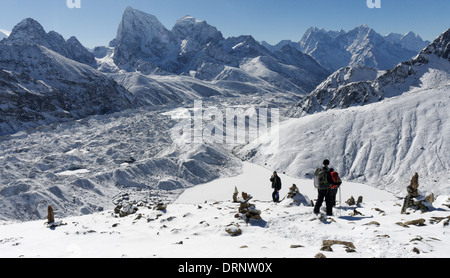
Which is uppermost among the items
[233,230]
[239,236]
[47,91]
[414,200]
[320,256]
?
[47,91]

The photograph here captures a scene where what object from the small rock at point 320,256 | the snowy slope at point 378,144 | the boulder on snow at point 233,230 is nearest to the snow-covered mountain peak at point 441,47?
the snowy slope at point 378,144

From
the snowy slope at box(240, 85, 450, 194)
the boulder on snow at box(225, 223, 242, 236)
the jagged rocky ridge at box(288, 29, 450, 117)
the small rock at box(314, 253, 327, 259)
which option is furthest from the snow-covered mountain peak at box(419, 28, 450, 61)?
the small rock at box(314, 253, 327, 259)

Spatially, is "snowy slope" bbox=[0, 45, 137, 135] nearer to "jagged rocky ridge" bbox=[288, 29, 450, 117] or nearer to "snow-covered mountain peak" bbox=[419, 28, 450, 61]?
"jagged rocky ridge" bbox=[288, 29, 450, 117]

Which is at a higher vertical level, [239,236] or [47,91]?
[47,91]

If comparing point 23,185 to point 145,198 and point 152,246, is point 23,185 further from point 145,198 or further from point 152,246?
point 152,246

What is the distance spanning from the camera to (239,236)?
1175 centimetres

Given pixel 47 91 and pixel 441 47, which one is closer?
pixel 441 47

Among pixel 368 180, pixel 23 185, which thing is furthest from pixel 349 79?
pixel 23 185

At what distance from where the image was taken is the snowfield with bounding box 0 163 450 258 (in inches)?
353

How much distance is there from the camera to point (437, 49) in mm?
96688

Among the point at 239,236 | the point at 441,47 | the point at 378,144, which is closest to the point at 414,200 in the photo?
the point at 239,236

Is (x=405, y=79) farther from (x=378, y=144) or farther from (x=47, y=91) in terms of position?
(x=47, y=91)

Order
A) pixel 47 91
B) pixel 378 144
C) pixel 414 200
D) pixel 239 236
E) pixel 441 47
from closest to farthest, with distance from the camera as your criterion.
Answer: pixel 239 236, pixel 414 200, pixel 378 144, pixel 441 47, pixel 47 91

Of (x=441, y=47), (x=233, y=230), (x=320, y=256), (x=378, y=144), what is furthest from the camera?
(x=441, y=47)
